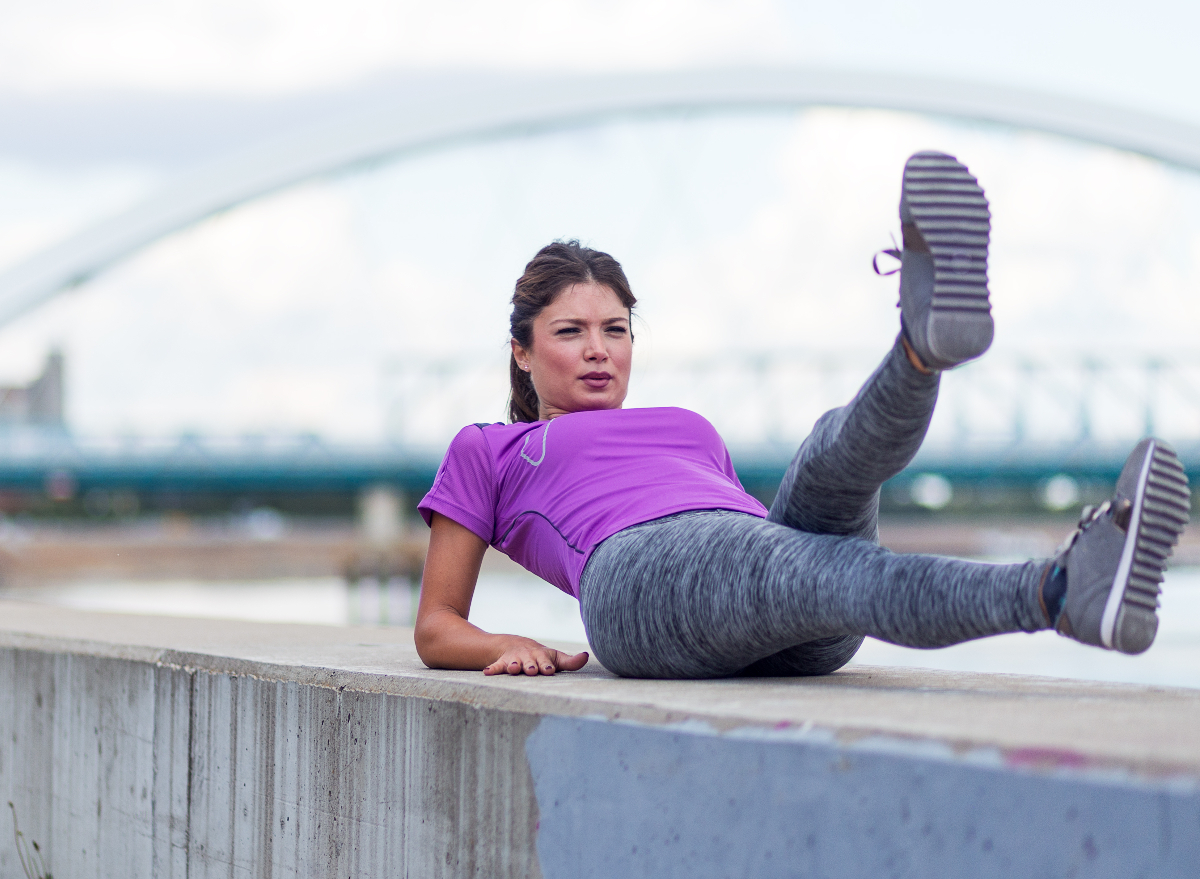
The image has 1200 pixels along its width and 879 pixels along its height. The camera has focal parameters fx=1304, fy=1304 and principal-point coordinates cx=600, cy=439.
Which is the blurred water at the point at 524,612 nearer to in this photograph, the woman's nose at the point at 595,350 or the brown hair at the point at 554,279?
the brown hair at the point at 554,279

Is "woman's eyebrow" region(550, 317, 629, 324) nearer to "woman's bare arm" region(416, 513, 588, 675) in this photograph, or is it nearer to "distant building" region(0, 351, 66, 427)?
"woman's bare arm" region(416, 513, 588, 675)

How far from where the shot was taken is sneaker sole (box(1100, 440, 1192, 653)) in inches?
61.0

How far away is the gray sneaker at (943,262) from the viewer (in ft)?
5.47

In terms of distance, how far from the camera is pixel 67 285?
87.9ft

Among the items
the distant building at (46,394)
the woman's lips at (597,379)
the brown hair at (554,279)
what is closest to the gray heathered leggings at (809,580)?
the woman's lips at (597,379)

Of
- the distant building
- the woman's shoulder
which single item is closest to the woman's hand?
the woman's shoulder

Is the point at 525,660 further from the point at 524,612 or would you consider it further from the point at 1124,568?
the point at 524,612

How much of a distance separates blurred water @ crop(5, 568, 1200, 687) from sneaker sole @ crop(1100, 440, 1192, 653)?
17.6 feet

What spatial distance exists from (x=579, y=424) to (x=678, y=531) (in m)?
0.43

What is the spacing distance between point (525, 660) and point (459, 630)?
7.4 inches

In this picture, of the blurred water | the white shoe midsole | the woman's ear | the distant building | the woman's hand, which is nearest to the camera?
the white shoe midsole

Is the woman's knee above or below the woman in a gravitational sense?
below

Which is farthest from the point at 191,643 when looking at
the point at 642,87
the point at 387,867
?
the point at 642,87

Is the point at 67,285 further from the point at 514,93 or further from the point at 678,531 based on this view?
the point at 678,531
